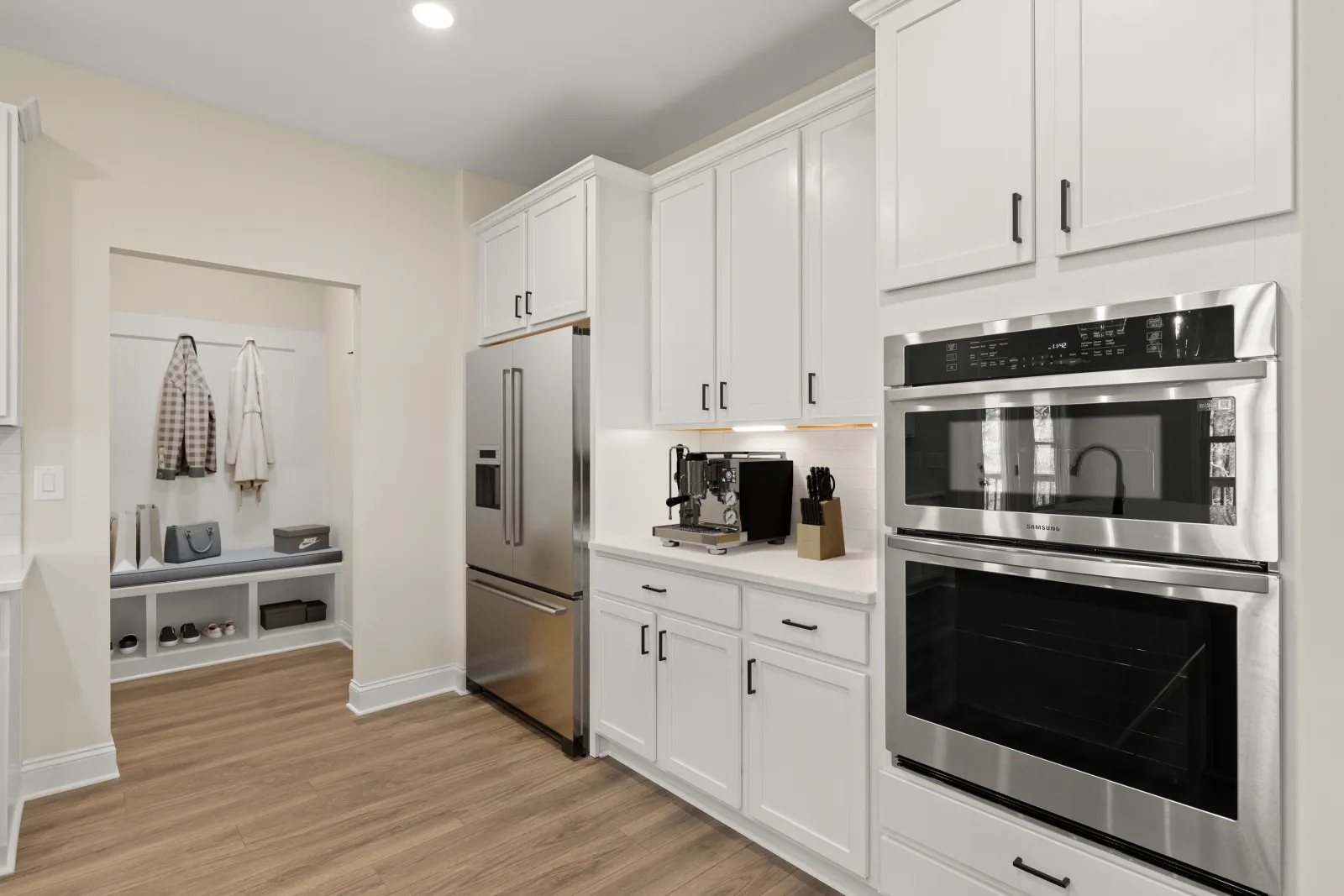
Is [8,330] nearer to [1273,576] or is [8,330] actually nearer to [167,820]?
[167,820]

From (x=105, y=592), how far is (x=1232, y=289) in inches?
148

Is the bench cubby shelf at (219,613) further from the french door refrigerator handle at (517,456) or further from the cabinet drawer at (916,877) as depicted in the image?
the cabinet drawer at (916,877)

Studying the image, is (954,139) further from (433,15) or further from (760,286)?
(433,15)

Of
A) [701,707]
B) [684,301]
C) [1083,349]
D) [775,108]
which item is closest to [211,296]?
[684,301]

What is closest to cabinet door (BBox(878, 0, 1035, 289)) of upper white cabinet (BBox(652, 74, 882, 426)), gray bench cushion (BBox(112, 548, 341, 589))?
upper white cabinet (BBox(652, 74, 882, 426))

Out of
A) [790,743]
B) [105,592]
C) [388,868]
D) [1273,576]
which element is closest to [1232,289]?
[1273,576]

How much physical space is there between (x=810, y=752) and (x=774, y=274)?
162 centimetres

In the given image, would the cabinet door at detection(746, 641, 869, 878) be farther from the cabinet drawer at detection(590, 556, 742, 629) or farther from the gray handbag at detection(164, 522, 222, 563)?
the gray handbag at detection(164, 522, 222, 563)

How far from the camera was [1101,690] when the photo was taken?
5.07ft

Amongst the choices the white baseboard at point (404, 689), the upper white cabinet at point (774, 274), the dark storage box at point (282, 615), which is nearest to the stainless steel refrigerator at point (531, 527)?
the white baseboard at point (404, 689)

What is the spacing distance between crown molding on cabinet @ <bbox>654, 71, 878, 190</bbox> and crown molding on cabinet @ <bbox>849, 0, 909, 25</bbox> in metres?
0.19

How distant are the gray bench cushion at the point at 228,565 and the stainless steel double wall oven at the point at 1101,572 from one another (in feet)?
12.9

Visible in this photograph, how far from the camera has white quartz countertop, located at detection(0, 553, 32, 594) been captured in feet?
7.20

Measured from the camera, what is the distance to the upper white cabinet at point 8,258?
2.40 meters
